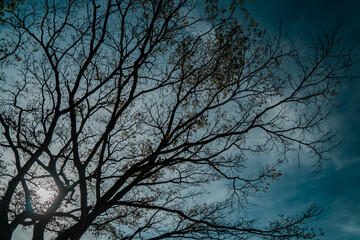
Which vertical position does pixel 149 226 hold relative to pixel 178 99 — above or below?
below

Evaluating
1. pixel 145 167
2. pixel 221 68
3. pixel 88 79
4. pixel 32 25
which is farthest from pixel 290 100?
pixel 32 25

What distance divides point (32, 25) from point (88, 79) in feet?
9.71

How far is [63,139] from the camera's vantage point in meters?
11.1

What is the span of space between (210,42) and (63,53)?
6279 mm

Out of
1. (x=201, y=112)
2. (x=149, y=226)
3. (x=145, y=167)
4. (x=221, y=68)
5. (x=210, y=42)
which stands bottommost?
(x=149, y=226)

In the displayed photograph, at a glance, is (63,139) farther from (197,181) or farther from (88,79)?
(197,181)

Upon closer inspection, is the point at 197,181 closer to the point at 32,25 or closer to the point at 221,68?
the point at 221,68

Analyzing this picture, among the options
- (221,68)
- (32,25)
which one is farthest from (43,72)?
(221,68)

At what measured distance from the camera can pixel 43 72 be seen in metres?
9.66

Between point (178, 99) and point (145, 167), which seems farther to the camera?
point (178, 99)

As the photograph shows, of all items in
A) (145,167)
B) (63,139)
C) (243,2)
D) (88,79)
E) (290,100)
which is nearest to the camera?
(243,2)

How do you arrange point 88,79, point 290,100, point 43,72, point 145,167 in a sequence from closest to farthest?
point 145,167 → point 290,100 → point 88,79 → point 43,72

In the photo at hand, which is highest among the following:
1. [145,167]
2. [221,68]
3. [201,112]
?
[221,68]

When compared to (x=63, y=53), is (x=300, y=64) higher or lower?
lower
